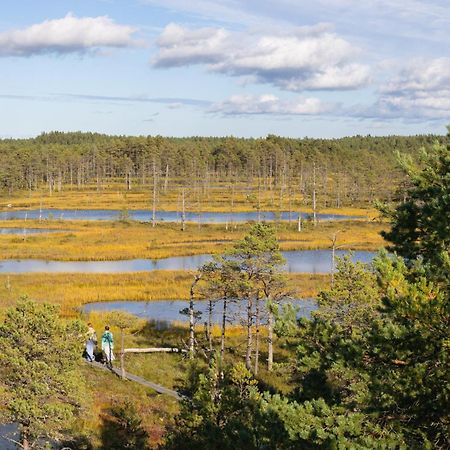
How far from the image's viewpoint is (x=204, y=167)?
168125 millimetres

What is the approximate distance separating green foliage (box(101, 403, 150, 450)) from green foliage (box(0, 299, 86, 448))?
4.10m

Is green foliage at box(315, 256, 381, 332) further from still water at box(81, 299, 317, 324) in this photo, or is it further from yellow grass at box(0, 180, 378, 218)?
yellow grass at box(0, 180, 378, 218)

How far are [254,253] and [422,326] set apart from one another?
1969 centimetres

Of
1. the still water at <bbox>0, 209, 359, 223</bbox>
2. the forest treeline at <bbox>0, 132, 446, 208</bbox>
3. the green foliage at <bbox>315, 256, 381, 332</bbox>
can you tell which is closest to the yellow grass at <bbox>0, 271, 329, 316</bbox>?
the green foliage at <bbox>315, 256, 381, 332</bbox>

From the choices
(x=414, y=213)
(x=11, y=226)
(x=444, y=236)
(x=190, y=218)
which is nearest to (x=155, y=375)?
(x=414, y=213)

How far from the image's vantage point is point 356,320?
774 inches

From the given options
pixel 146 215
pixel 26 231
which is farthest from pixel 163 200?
pixel 26 231

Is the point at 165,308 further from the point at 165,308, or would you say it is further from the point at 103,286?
the point at 103,286

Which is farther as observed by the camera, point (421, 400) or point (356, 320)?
point (356, 320)

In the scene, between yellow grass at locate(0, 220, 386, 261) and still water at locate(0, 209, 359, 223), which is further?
still water at locate(0, 209, 359, 223)

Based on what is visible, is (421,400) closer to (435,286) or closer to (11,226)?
(435,286)

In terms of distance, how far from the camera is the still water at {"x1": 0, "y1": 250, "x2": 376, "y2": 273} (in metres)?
58.5

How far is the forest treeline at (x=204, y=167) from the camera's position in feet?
467

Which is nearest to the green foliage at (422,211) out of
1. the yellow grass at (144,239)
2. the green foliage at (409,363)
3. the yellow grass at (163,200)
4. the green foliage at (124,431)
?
the green foliage at (409,363)
